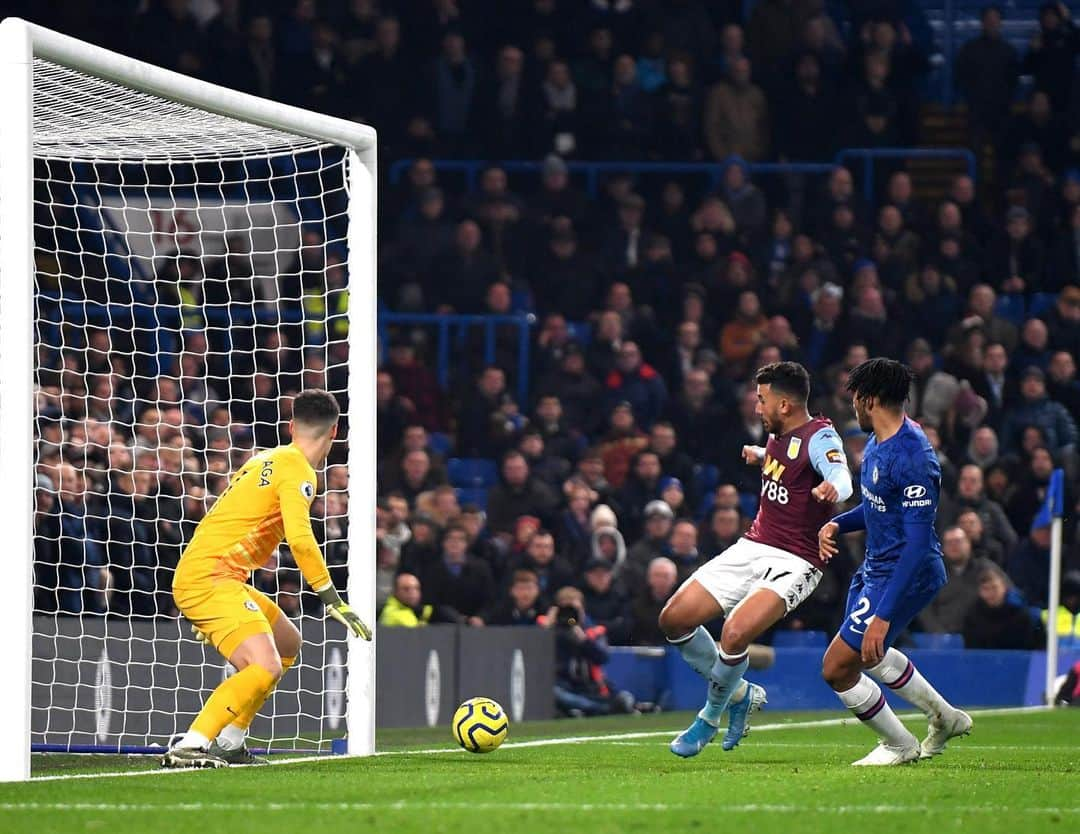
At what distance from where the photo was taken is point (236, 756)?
345 inches

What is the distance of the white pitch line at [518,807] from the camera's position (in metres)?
6.56

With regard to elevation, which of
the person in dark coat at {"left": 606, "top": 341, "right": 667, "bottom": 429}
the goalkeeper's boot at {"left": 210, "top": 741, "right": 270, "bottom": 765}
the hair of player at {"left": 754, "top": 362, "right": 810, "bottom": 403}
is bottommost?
the goalkeeper's boot at {"left": 210, "top": 741, "right": 270, "bottom": 765}

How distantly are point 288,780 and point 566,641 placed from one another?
25.6 feet

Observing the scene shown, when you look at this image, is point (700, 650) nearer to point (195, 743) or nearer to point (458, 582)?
point (195, 743)

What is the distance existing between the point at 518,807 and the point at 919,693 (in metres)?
2.75

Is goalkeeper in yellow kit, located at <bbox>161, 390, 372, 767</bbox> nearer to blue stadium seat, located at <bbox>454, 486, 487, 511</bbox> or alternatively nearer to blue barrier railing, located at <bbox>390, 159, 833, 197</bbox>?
blue stadium seat, located at <bbox>454, 486, 487, 511</bbox>

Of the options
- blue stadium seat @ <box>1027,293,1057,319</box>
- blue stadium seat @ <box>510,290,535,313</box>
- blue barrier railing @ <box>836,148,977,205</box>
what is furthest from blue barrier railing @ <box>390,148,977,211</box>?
blue stadium seat @ <box>1027,293,1057,319</box>

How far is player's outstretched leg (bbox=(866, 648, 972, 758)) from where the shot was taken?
875 centimetres

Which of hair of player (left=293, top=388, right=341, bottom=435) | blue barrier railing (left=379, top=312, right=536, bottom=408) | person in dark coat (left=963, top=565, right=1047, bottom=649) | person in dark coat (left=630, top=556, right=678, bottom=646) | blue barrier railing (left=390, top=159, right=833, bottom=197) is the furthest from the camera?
blue barrier railing (left=390, top=159, right=833, bottom=197)

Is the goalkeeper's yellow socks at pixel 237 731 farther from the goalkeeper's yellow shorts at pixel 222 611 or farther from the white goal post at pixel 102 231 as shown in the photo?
the white goal post at pixel 102 231

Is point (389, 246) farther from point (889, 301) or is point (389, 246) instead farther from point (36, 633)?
point (36, 633)

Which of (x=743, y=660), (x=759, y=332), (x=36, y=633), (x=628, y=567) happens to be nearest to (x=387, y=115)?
(x=759, y=332)

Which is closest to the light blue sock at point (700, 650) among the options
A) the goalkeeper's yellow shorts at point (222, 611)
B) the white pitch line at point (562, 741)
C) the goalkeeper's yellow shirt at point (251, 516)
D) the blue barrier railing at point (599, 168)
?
the white pitch line at point (562, 741)

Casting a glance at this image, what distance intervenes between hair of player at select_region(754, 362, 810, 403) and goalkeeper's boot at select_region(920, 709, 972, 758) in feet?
5.12
